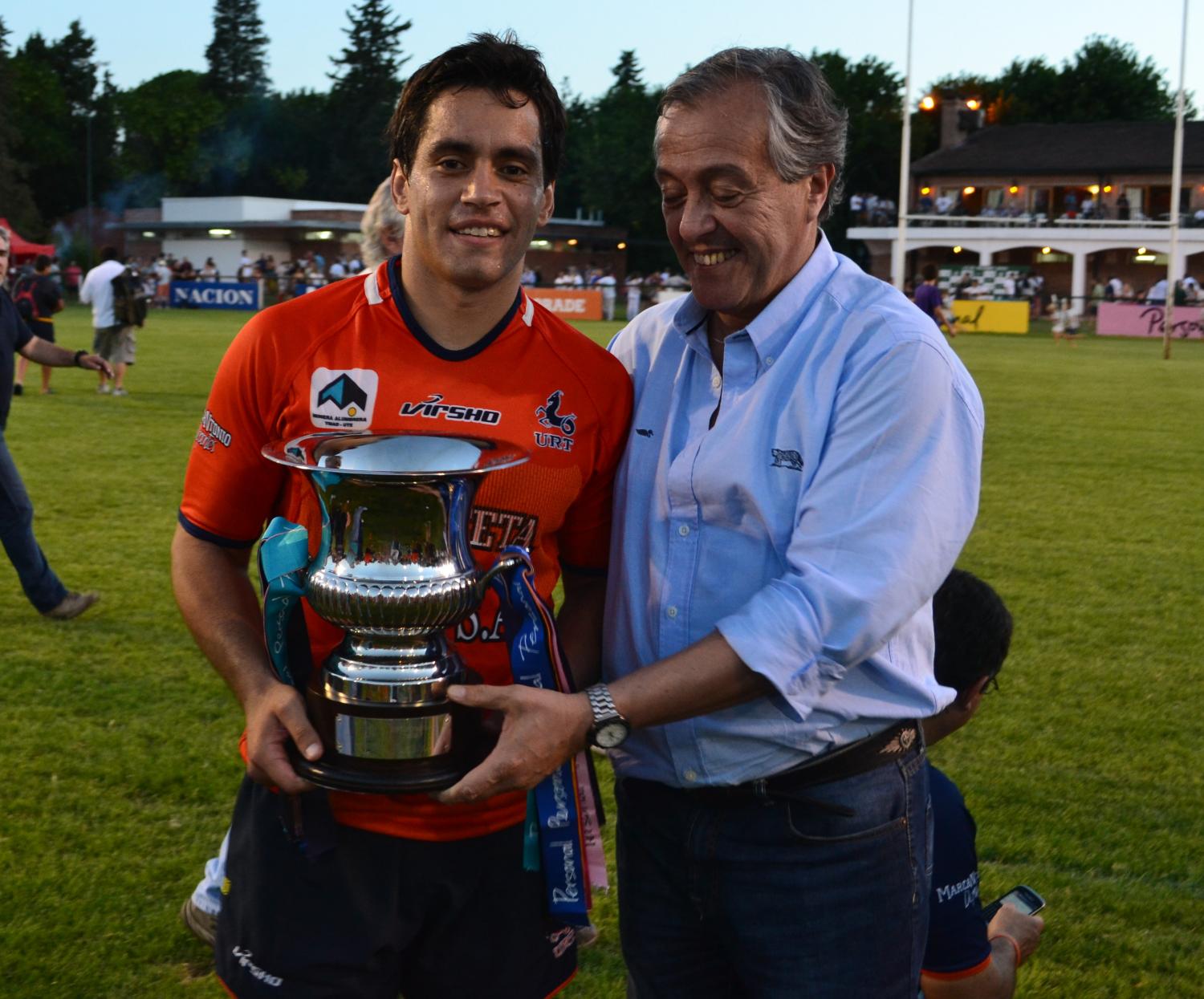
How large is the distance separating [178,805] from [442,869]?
3026 mm

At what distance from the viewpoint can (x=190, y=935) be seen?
4270 mm

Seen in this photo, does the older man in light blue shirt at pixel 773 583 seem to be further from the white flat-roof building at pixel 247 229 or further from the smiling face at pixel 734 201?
the white flat-roof building at pixel 247 229

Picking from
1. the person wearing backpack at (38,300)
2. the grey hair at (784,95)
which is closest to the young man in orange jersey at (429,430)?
the grey hair at (784,95)

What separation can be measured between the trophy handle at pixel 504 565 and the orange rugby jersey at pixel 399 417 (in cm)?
29

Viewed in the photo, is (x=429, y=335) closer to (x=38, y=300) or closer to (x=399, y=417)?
(x=399, y=417)

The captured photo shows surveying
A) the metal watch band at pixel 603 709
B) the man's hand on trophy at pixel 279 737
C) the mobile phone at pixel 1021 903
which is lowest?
the mobile phone at pixel 1021 903

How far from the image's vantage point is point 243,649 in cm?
239

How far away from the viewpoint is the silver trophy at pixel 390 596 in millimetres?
2137

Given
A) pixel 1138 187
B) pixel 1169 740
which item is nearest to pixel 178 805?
pixel 1169 740

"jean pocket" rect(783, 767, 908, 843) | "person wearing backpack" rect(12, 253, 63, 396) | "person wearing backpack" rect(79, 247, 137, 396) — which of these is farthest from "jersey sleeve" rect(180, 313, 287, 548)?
"person wearing backpack" rect(79, 247, 137, 396)

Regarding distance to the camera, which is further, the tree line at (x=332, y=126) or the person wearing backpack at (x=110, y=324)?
the tree line at (x=332, y=126)

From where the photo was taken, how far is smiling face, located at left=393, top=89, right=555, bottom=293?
8.21ft

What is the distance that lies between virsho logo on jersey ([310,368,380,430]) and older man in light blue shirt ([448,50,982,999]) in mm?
499

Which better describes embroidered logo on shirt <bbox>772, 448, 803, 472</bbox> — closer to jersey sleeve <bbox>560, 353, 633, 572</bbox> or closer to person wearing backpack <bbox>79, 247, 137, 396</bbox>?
jersey sleeve <bbox>560, 353, 633, 572</bbox>
